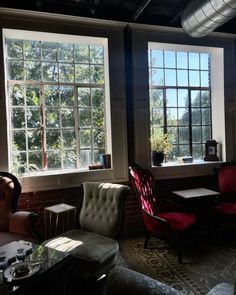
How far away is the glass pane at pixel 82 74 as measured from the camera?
379 centimetres

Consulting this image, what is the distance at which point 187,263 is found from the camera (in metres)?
2.88

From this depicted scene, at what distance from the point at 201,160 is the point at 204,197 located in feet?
4.12

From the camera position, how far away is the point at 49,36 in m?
3.47

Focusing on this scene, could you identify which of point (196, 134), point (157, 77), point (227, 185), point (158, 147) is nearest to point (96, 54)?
point (157, 77)

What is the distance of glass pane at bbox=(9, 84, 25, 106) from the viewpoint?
350 centimetres

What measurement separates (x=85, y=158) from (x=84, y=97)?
35.4 inches

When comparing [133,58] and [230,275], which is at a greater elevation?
[133,58]

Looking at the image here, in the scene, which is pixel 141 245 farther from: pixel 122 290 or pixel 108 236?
pixel 122 290

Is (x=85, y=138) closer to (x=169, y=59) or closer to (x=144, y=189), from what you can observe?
(x=144, y=189)

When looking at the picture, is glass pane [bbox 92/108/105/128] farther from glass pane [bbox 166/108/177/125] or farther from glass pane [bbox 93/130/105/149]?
glass pane [bbox 166/108/177/125]

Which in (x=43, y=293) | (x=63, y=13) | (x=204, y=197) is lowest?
(x=43, y=293)

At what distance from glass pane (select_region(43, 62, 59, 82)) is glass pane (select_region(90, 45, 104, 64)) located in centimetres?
55

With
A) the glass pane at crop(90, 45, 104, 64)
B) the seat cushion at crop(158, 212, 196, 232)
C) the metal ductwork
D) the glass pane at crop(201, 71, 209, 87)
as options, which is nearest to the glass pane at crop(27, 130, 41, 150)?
the glass pane at crop(90, 45, 104, 64)

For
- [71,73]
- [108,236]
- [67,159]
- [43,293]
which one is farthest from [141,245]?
[71,73]
